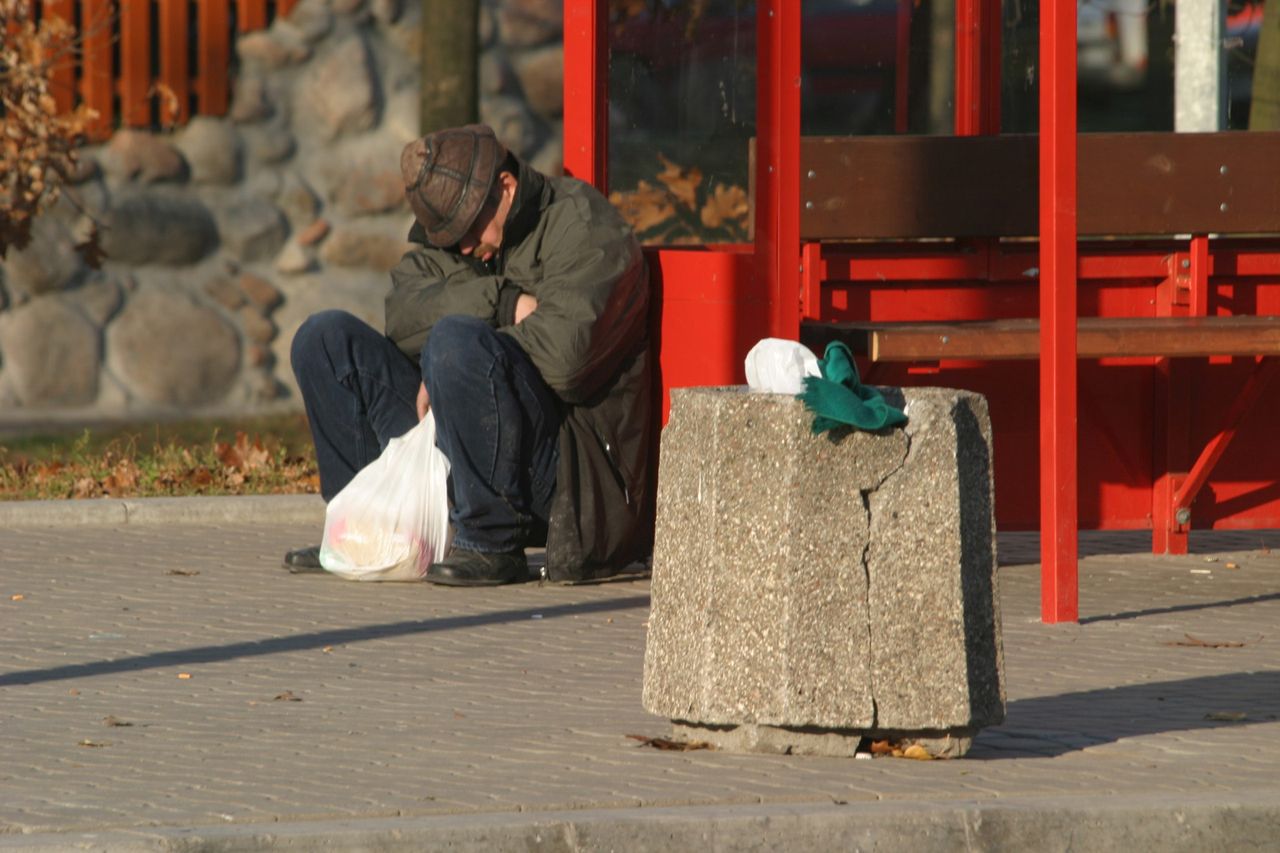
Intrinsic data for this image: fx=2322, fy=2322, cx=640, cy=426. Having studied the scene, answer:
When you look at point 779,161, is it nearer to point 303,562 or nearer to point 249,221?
point 303,562

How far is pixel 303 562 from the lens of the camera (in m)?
7.46

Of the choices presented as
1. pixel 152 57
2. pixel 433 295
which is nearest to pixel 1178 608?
pixel 433 295

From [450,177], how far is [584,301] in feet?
1.98

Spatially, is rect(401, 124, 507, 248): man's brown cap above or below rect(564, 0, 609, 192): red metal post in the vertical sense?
below

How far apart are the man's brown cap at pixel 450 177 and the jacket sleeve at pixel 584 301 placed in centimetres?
25

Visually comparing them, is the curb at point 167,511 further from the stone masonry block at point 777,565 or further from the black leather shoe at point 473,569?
the stone masonry block at point 777,565

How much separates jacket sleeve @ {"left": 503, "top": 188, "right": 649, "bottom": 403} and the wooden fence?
14.9 ft

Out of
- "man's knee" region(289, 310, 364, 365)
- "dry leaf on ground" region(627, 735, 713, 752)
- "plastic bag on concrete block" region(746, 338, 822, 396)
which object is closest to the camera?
"plastic bag on concrete block" region(746, 338, 822, 396)

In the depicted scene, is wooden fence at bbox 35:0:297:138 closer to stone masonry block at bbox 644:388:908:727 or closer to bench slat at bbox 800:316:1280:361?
bench slat at bbox 800:316:1280:361

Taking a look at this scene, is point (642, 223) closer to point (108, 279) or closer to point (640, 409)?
point (640, 409)

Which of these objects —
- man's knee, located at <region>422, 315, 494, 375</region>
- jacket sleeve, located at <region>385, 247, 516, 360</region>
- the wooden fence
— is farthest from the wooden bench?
the wooden fence

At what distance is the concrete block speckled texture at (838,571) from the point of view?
4.70 m

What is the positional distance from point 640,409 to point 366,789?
293cm

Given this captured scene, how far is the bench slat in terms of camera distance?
707cm
